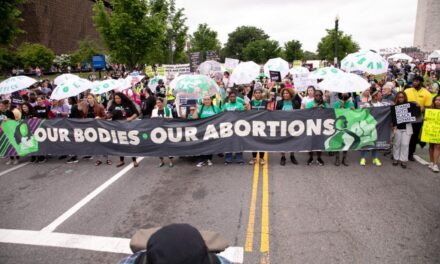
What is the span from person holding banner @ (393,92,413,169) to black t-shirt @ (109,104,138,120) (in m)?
6.62

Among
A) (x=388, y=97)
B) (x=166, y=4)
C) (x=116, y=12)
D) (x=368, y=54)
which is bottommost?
(x=388, y=97)

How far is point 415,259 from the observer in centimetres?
412

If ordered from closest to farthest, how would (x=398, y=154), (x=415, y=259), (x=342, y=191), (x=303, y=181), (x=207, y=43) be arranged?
(x=415, y=259), (x=342, y=191), (x=303, y=181), (x=398, y=154), (x=207, y=43)

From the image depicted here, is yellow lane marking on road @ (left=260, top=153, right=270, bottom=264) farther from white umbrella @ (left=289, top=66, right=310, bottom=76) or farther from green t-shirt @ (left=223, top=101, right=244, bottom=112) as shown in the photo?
white umbrella @ (left=289, top=66, right=310, bottom=76)

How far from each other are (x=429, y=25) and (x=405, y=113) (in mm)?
73478

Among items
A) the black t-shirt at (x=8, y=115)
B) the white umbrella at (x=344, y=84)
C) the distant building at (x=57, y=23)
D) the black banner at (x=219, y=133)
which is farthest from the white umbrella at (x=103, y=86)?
the distant building at (x=57, y=23)

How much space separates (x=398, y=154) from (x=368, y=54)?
4.42 metres

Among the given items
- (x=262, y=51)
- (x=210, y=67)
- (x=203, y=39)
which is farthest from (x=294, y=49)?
(x=210, y=67)

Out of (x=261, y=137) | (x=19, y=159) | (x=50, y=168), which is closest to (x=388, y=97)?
(x=261, y=137)

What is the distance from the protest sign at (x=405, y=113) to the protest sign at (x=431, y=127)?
347 mm

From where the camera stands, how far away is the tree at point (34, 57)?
38.4 metres

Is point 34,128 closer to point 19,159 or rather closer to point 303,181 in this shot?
point 19,159

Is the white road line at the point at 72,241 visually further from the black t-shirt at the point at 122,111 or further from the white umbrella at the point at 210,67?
the white umbrella at the point at 210,67

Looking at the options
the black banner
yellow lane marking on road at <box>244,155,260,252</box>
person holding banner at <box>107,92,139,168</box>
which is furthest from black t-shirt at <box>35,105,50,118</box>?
yellow lane marking on road at <box>244,155,260,252</box>
